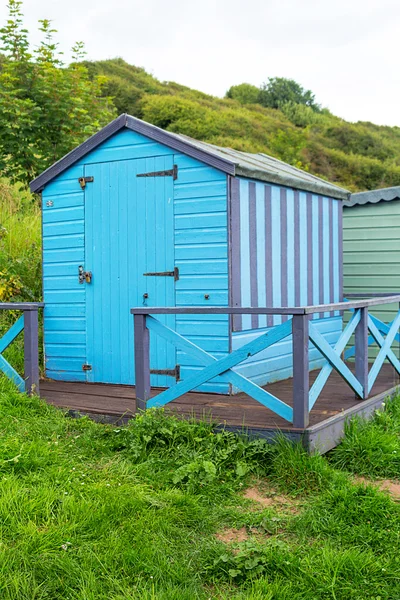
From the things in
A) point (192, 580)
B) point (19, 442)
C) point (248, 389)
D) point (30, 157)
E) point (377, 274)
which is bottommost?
point (192, 580)

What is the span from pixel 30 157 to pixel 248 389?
751cm

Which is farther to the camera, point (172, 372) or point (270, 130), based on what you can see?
point (270, 130)

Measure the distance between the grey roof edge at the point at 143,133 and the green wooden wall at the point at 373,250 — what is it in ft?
12.3

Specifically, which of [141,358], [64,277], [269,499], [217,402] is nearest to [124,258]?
[64,277]

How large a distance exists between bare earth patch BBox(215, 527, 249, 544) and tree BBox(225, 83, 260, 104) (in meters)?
41.8

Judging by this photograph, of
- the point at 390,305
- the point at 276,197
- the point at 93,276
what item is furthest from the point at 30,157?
the point at 390,305

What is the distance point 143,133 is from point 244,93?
39.5 metres

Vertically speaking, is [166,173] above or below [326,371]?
above

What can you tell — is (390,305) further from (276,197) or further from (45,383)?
(45,383)

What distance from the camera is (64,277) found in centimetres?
756

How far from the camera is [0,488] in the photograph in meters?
4.32

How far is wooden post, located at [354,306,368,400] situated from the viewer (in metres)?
6.17

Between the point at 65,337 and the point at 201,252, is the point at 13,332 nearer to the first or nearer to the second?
the point at 65,337

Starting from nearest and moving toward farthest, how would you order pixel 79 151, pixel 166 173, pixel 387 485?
1. pixel 387 485
2. pixel 166 173
3. pixel 79 151
